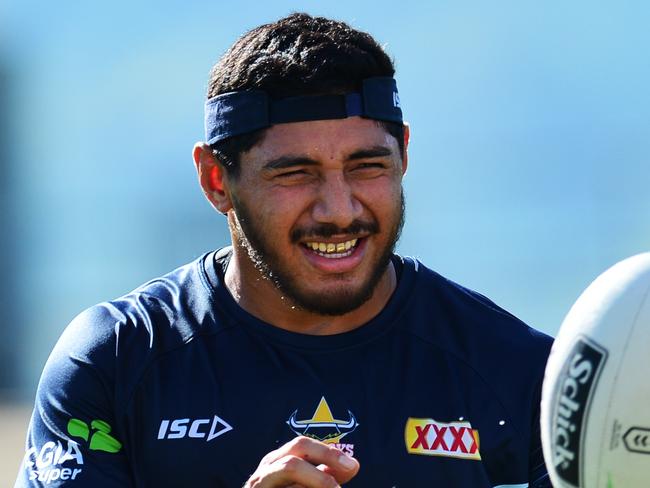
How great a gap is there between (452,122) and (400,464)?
605 cm

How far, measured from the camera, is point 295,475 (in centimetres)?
259

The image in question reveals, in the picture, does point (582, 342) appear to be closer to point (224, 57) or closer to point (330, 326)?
point (330, 326)

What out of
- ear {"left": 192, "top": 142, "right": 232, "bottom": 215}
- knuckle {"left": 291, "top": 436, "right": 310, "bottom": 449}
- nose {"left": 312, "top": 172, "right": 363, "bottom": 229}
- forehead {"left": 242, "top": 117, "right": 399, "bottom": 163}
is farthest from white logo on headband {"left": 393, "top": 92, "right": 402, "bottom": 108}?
knuckle {"left": 291, "top": 436, "right": 310, "bottom": 449}

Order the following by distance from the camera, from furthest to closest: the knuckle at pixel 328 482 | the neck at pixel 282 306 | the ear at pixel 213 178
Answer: the ear at pixel 213 178
the neck at pixel 282 306
the knuckle at pixel 328 482

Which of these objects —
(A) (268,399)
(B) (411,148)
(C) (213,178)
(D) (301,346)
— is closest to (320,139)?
(C) (213,178)

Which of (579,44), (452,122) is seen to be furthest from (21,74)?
(579,44)

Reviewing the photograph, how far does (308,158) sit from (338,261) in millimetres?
271

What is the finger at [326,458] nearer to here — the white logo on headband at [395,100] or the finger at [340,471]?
the finger at [340,471]

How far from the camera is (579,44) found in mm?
9164

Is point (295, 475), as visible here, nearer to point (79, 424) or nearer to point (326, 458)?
point (326, 458)

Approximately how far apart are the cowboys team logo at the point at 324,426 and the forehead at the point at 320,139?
0.64m

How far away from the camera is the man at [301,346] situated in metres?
3.11

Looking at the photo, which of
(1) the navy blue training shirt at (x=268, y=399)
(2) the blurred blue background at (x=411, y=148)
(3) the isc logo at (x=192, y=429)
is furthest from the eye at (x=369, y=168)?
(2) the blurred blue background at (x=411, y=148)

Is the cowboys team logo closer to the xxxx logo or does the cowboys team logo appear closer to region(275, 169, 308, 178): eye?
the xxxx logo
